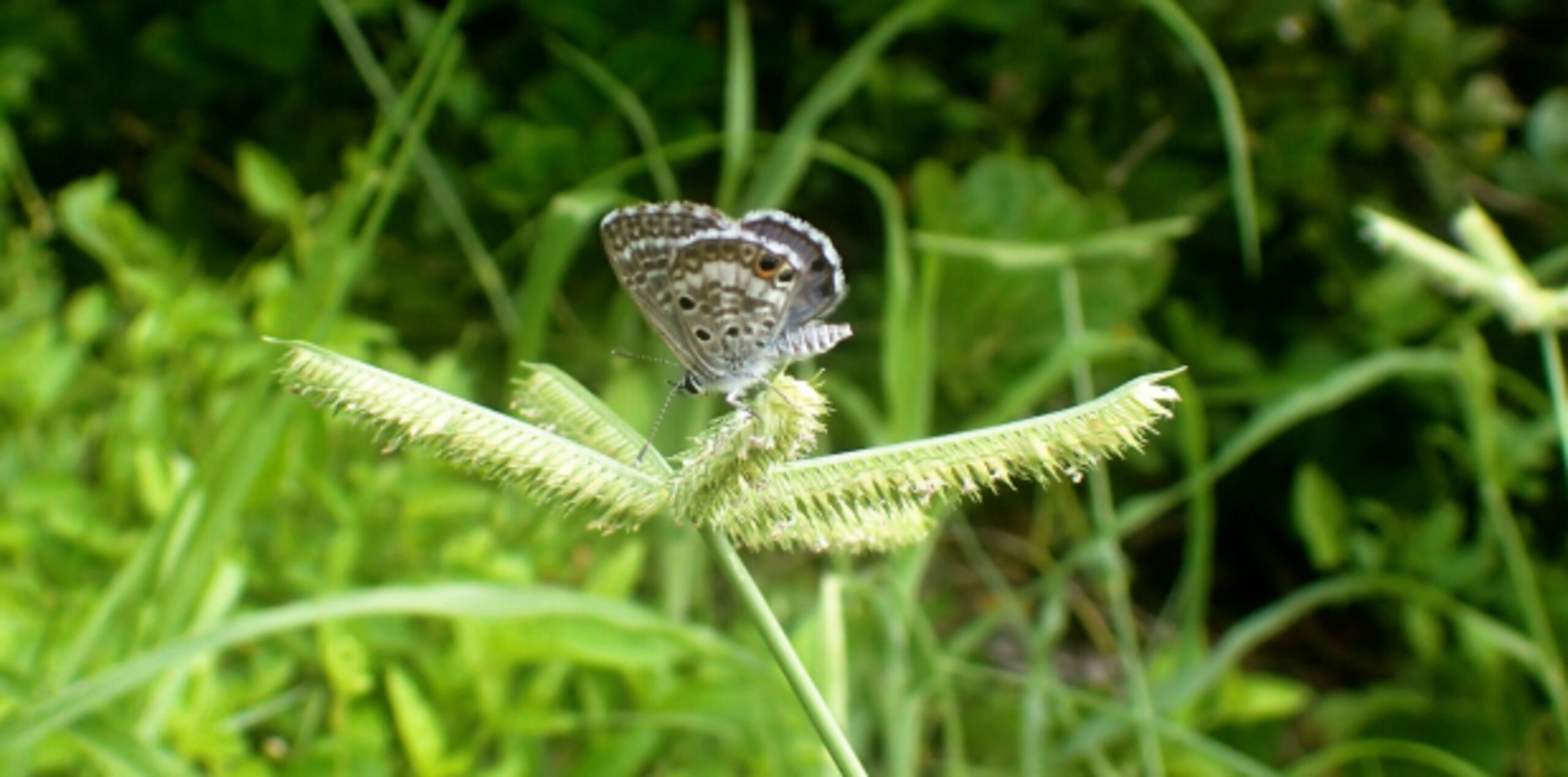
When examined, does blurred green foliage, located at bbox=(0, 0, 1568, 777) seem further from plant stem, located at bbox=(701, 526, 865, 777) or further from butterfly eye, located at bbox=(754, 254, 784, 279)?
plant stem, located at bbox=(701, 526, 865, 777)

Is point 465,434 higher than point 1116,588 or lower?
higher

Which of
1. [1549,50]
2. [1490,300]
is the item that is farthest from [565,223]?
[1549,50]

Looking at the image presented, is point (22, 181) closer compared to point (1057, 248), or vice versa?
point (1057, 248)

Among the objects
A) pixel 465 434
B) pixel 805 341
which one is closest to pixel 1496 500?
pixel 805 341

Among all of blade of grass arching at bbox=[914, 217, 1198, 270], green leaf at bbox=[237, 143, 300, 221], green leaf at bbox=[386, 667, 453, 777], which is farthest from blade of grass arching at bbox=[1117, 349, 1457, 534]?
green leaf at bbox=[237, 143, 300, 221]

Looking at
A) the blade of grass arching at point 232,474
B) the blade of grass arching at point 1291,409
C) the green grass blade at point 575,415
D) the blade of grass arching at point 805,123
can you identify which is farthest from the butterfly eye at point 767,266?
the blade of grass arching at point 1291,409

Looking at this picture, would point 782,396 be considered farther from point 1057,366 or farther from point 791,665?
point 1057,366

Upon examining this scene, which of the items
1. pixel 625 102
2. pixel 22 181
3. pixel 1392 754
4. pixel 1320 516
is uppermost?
pixel 22 181
